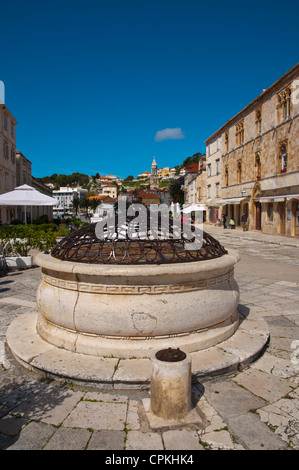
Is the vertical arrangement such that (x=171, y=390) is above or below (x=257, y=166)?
below

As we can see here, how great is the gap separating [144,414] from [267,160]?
904 inches

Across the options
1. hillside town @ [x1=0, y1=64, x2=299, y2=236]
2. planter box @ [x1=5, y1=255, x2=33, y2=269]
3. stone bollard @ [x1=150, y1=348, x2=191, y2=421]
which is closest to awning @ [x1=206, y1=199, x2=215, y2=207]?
hillside town @ [x1=0, y1=64, x2=299, y2=236]

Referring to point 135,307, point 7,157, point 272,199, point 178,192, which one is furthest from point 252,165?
point 178,192

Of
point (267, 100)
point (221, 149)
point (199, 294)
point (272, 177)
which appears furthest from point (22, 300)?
point (221, 149)

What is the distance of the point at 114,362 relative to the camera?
3.12m

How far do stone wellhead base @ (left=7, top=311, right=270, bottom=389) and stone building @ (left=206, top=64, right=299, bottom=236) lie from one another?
16564 millimetres

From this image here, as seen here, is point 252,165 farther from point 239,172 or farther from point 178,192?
point 178,192

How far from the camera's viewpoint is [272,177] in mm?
21797

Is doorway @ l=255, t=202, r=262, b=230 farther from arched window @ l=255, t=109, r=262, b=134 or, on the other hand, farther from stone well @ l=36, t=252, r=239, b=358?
stone well @ l=36, t=252, r=239, b=358

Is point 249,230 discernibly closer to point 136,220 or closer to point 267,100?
point 267,100

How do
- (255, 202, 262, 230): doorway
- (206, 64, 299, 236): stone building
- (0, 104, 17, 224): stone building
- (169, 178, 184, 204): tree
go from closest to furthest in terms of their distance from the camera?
1. (206, 64, 299, 236): stone building
2. (255, 202, 262, 230): doorway
3. (0, 104, 17, 224): stone building
4. (169, 178, 184, 204): tree

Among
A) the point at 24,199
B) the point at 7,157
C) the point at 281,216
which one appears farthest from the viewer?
the point at 7,157

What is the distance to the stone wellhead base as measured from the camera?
287 centimetres
